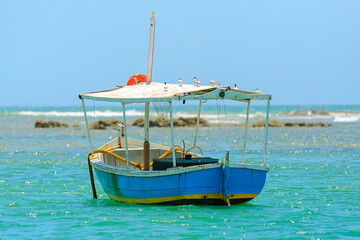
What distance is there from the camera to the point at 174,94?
13039 millimetres

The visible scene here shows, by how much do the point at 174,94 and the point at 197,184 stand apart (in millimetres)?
1976

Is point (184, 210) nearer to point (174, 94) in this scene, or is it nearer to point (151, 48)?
point (174, 94)

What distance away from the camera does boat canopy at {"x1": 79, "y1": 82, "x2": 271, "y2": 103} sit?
13055 mm

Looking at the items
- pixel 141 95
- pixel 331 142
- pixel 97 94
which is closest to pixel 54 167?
pixel 97 94

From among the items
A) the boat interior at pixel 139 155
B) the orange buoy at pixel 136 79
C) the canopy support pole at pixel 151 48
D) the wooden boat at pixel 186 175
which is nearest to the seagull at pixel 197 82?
the wooden boat at pixel 186 175

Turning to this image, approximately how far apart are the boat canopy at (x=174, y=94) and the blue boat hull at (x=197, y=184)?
4.97 feet

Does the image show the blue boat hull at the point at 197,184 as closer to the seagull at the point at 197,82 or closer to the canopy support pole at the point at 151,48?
the seagull at the point at 197,82

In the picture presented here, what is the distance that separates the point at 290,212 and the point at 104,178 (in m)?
4.55

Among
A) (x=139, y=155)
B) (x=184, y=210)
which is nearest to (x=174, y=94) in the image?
(x=184, y=210)

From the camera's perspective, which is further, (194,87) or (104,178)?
(104,178)

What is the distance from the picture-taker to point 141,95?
1361cm

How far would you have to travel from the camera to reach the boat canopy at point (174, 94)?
13055mm

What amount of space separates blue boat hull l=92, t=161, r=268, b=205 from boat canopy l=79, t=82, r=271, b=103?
151 cm

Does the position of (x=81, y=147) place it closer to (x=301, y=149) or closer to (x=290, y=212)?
(x=301, y=149)
